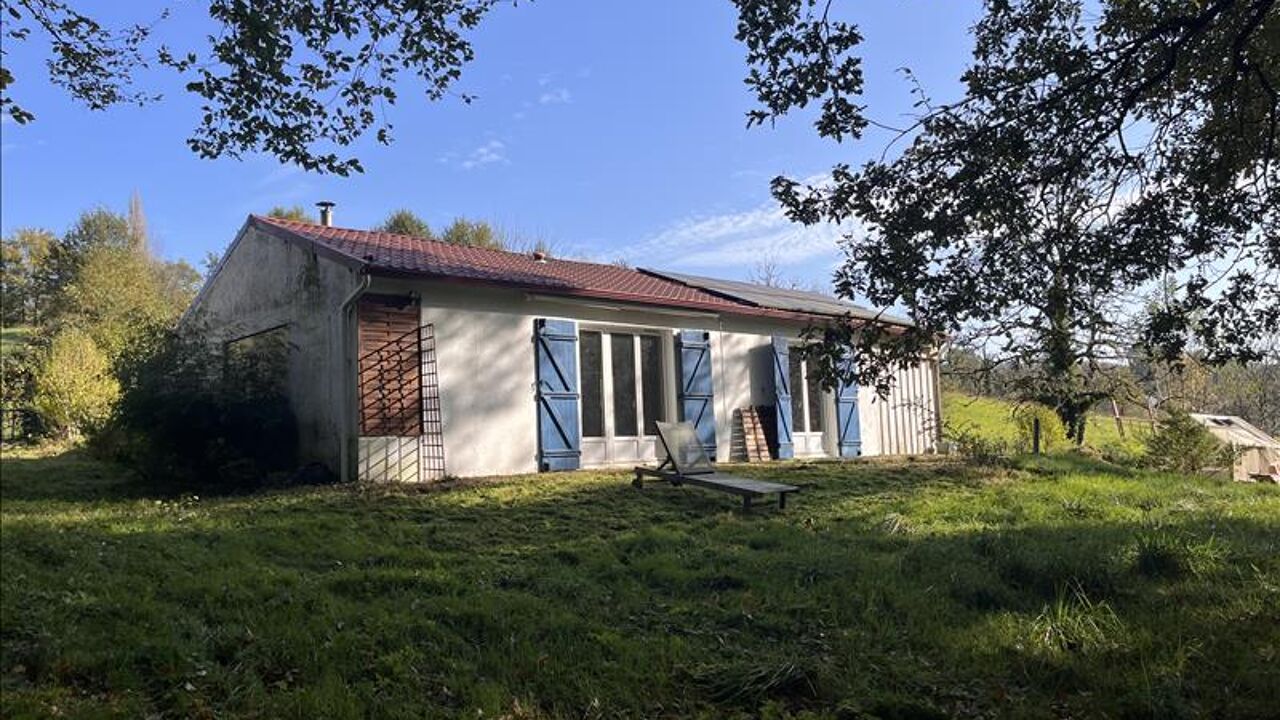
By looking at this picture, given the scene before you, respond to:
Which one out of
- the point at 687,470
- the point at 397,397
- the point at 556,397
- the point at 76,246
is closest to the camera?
the point at 687,470

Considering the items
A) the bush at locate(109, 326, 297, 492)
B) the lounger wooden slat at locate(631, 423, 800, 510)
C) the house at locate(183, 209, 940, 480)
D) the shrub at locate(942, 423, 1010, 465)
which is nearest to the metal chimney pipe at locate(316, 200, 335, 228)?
the house at locate(183, 209, 940, 480)

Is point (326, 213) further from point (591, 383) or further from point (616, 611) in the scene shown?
point (616, 611)

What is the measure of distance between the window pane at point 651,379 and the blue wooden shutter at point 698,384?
361mm

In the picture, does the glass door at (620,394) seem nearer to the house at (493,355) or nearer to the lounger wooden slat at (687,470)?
the house at (493,355)

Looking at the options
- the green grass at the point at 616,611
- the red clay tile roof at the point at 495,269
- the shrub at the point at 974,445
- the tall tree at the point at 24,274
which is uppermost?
the tall tree at the point at 24,274

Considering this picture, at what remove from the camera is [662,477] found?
388 inches

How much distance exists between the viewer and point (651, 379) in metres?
13.0

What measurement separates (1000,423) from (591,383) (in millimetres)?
11247

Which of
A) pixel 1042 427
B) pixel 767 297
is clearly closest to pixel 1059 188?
pixel 767 297

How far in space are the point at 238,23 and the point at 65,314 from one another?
25.3m

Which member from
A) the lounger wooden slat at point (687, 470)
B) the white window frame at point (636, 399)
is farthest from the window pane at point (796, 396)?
the lounger wooden slat at point (687, 470)

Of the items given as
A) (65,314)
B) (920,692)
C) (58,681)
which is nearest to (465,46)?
(58,681)

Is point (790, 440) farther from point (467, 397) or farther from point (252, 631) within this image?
point (252, 631)

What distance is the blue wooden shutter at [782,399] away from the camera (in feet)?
45.7
